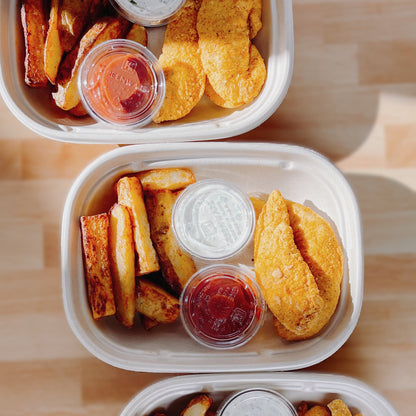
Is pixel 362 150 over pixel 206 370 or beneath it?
over

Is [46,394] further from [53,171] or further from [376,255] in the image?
[376,255]

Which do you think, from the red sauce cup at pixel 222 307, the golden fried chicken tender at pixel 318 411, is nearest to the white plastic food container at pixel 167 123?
the red sauce cup at pixel 222 307

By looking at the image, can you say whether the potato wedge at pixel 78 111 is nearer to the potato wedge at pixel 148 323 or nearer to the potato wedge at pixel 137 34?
the potato wedge at pixel 137 34

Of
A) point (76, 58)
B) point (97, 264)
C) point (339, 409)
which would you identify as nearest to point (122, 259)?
point (97, 264)

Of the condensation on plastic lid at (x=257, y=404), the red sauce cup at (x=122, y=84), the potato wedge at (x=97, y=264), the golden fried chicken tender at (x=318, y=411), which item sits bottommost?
the golden fried chicken tender at (x=318, y=411)

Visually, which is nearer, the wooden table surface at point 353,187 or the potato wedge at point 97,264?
the potato wedge at point 97,264

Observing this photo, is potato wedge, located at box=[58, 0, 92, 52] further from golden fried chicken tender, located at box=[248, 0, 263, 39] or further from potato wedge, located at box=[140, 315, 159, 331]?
potato wedge, located at box=[140, 315, 159, 331]

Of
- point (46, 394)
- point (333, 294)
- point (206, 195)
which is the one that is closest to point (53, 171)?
point (206, 195)
